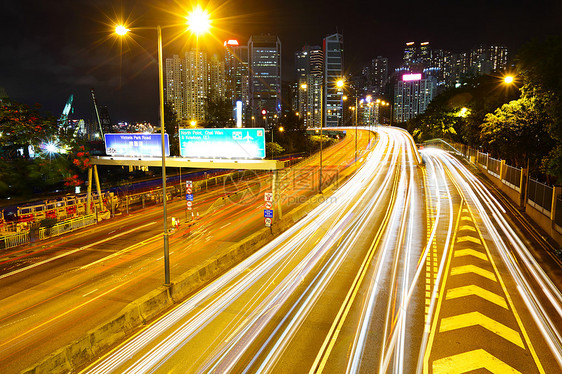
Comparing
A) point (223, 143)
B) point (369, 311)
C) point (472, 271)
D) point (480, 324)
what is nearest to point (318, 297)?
point (369, 311)

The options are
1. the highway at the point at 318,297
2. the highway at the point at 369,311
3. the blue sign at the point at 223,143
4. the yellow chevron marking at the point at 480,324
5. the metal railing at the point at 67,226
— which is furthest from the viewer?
the metal railing at the point at 67,226

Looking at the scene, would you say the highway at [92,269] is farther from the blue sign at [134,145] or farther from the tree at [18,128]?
the tree at [18,128]

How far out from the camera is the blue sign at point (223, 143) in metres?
21.0

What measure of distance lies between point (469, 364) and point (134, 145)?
23.1 metres

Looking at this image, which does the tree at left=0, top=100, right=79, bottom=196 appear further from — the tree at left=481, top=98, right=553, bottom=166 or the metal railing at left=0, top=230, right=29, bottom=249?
the tree at left=481, top=98, right=553, bottom=166

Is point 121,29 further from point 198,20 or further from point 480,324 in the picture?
point 480,324

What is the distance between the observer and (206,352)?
30.2 ft

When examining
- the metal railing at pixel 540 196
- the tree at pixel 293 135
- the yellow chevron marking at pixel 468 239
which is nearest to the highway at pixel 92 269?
the yellow chevron marking at pixel 468 239

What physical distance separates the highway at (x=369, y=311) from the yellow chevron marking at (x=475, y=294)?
69 millimetres

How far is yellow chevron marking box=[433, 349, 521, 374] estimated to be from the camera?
845 centimetres

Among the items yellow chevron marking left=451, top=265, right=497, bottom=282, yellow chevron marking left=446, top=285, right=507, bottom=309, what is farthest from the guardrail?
yellow chevron marking left=446, top=285, right=507, bottom=309

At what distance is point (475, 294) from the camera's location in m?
12.6

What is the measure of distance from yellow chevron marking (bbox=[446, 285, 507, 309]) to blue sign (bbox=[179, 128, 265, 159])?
12.4m

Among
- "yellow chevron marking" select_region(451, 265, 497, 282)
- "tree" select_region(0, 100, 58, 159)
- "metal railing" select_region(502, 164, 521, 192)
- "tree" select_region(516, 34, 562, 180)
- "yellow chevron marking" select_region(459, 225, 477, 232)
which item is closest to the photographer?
"yellow chevron marking" select_region(451, 265, 497, 282)
